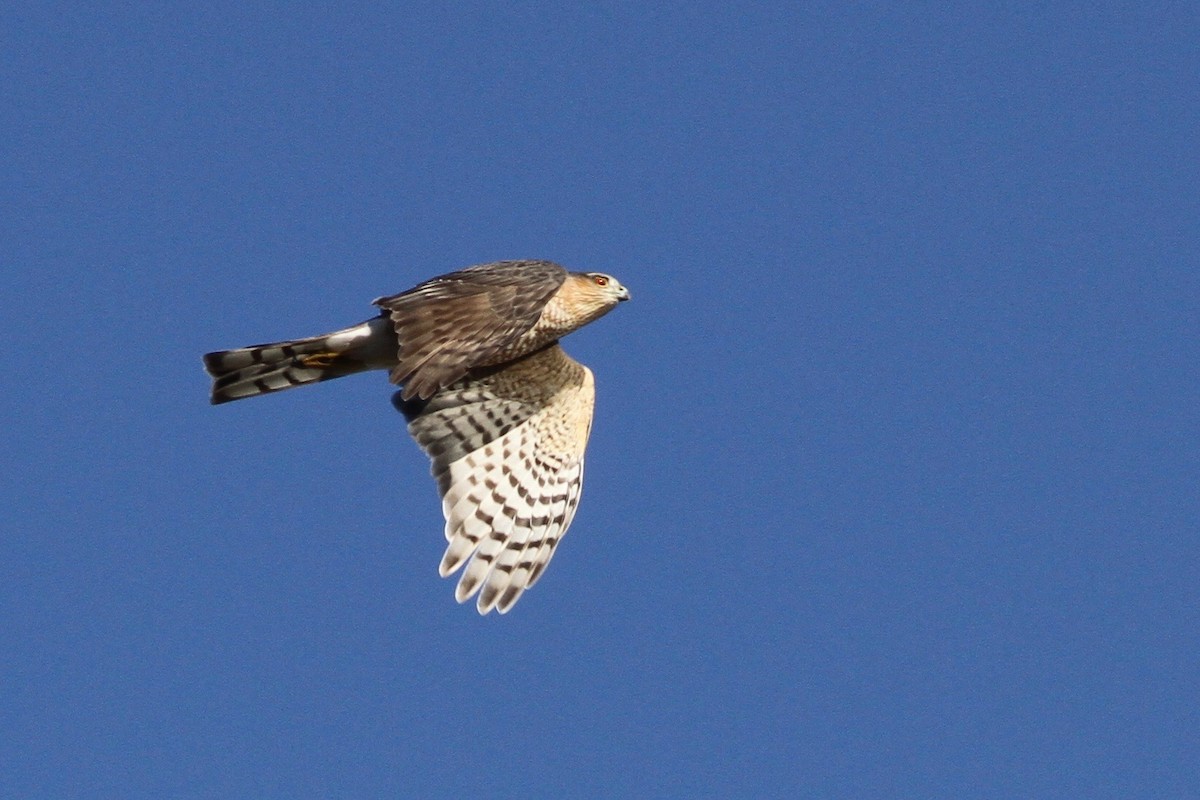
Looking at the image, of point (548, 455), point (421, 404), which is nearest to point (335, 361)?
point (421, 404)

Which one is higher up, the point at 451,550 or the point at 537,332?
the point at 537,332

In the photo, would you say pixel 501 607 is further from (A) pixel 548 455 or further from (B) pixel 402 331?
(B) pixel 402 331

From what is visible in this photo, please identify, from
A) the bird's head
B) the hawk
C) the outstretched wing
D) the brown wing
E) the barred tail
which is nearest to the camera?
the brown wing

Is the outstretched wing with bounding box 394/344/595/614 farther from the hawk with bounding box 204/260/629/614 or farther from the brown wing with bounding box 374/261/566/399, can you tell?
the brown wing with bounding box 374/261/566/399

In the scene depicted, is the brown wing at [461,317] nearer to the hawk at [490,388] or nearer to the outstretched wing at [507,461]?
the hawk at [490,388]

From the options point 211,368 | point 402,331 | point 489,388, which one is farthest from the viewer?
point 489,388

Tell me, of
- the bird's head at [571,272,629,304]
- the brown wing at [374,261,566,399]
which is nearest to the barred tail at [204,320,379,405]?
the brown wing at [374,261,566,399]
